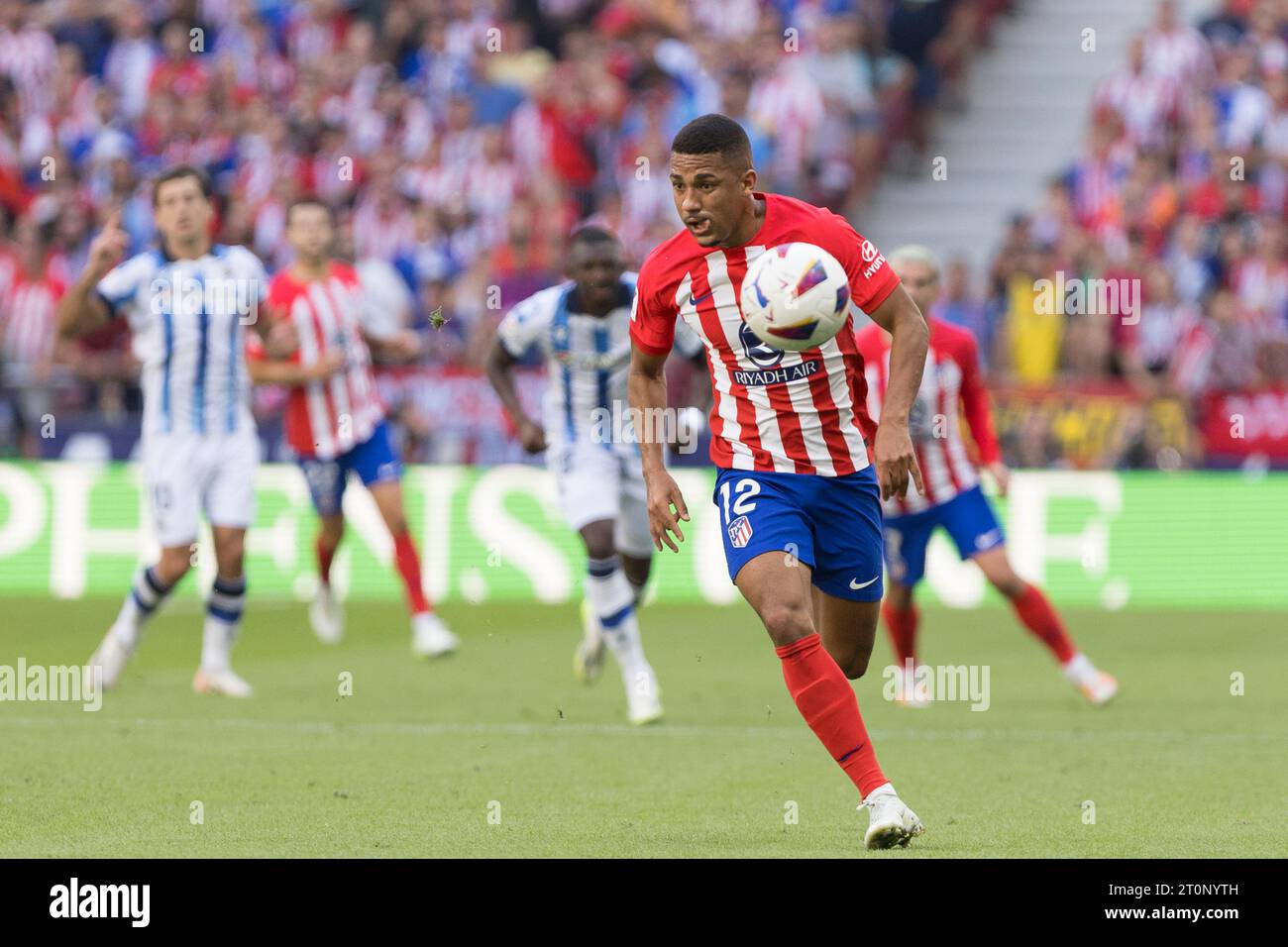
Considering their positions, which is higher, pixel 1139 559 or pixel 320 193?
pixel 320 193

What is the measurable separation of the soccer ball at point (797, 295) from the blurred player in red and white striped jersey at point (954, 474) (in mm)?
4117

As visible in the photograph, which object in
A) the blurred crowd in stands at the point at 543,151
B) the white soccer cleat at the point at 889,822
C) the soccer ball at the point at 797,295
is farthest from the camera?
the blurred crowd in stands at the point at 543,151

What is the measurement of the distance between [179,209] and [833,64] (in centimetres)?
1222

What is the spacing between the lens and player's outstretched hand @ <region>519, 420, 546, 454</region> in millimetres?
10930

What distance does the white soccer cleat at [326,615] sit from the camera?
549 inches

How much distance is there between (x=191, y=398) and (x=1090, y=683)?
16.3ft

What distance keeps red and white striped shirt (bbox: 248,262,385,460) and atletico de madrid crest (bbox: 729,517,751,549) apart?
6.16 m

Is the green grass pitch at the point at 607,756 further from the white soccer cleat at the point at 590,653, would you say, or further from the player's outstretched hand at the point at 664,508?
the player's outstretched hand at the point at 664,508

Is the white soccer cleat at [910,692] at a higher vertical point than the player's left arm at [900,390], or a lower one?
lower

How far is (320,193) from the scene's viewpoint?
73.0ft

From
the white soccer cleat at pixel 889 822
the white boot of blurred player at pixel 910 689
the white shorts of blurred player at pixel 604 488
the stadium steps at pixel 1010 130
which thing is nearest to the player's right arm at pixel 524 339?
the white shorts of blurred player at pixel 604 488

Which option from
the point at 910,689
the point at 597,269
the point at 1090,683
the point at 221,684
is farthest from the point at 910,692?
the point at 221,684
